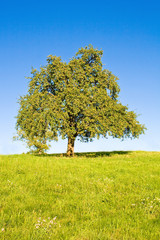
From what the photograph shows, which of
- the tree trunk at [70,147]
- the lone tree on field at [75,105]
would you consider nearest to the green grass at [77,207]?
the lone tree on field at [75,105]

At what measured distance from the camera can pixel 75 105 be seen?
27.1 m

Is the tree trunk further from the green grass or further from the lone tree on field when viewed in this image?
the green grass

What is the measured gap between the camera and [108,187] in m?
10.4

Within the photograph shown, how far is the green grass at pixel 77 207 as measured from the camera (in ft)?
19.7

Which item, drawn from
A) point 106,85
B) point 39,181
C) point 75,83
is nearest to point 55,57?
point 75,83

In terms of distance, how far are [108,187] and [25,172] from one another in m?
5.63

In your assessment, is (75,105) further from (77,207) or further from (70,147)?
(77,207)

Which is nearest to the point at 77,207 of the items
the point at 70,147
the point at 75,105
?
the point at 75,105

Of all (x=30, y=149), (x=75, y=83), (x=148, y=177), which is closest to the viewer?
(x=148, y=177)

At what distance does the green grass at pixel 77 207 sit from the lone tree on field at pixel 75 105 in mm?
14978

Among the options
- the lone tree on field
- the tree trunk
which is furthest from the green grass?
the tree trunk

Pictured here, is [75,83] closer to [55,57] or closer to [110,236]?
[55,57]

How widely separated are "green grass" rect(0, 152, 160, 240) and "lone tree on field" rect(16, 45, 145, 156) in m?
15.0

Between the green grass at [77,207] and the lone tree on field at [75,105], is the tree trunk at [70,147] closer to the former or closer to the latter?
the lone tree on field at [75,105]
